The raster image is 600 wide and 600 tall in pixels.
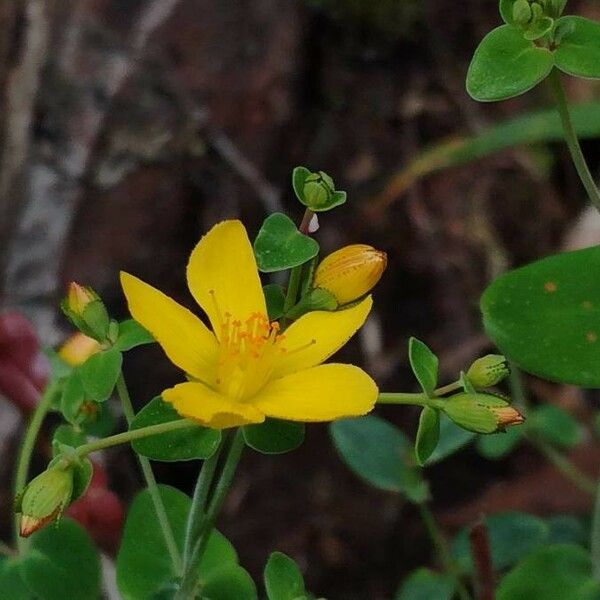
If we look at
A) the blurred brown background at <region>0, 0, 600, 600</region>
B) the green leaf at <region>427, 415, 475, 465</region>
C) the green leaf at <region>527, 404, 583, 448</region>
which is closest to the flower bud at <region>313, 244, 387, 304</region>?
the green leaf at <region>427, 415, 475, 465</region>

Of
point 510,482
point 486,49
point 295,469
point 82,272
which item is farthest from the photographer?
point 510,482

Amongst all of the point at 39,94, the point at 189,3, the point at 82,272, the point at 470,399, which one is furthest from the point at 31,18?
the point at 470,399

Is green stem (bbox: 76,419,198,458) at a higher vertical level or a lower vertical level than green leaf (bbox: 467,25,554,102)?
lower

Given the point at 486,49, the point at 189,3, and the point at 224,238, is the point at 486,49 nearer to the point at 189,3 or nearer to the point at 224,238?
the point at 224,238

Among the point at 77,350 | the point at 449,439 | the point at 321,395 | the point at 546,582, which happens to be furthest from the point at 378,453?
the point at 321,395

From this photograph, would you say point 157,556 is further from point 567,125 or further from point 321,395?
point 567,125

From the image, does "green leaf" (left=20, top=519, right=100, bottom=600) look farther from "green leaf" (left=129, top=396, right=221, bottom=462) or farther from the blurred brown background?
the blurred brown background
